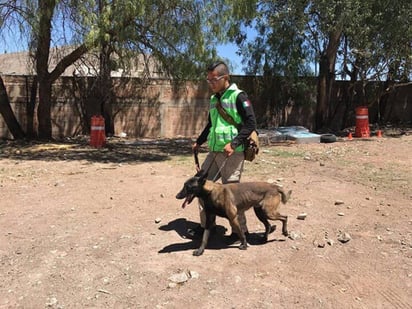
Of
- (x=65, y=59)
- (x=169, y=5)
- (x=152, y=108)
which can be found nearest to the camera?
(x=169, y=5)

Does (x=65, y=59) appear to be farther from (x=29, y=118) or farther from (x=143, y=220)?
(x=143, y=220)

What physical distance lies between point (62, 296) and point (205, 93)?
14.7 m

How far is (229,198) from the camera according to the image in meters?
4.77

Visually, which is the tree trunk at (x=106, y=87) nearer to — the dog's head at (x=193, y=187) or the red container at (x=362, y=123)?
the red container at (x=362, y=123)

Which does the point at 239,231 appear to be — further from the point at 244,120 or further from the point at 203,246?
the point at 244,120

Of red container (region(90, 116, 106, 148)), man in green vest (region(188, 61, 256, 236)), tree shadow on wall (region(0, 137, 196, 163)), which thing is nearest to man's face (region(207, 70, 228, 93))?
man in green vest (region(188, 61, 256, 236))

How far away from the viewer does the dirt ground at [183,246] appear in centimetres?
404

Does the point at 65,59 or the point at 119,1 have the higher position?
the point at 119,1

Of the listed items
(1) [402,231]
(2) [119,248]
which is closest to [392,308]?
(1) [402,231]

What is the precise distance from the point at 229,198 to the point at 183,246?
31.4 inches

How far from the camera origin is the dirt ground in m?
4.04

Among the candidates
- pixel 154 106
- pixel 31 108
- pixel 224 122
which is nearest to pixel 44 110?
pixel 31 108

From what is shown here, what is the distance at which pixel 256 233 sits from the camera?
18.2 ft

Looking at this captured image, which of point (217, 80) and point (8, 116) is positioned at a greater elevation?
point (217, 80)
